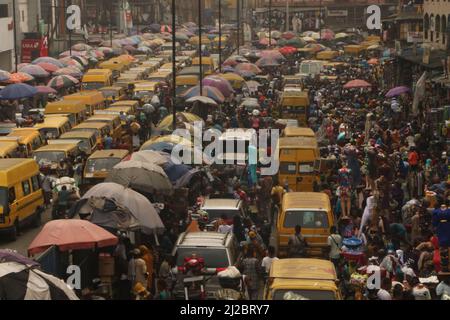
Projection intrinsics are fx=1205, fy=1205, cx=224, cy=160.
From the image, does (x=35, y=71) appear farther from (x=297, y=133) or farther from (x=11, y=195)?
(x=11, y=195)

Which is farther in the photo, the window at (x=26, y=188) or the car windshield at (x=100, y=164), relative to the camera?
the car windshield at (x=100, y=164)

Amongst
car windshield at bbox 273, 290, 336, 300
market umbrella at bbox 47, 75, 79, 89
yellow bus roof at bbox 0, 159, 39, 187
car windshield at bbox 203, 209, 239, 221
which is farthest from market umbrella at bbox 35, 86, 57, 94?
car windshield at bbox 273, 290, 336, 300

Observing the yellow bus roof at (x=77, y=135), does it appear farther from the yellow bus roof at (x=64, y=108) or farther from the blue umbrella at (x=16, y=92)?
the blue umbrella at (x=16, y=92)

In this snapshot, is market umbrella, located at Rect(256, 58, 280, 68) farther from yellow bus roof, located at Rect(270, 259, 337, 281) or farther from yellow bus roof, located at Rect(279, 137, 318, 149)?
yellow bus roof, located at Rect(270, 259, 337, 281)

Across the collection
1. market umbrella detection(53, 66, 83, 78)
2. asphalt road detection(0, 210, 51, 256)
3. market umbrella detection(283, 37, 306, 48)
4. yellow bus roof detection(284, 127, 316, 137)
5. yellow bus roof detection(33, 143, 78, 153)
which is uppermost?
yellow bus roof detection(284, 127, 316, 137)

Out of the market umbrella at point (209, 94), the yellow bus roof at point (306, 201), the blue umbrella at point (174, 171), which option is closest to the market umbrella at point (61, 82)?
the market umbrella at point (209, 94)

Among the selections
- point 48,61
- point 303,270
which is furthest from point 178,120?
point 48,61
